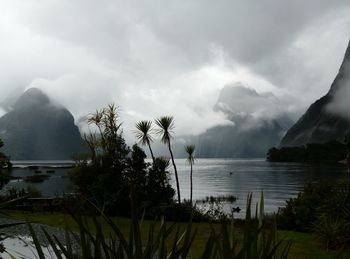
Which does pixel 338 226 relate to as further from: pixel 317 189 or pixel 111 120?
pixel 111 120

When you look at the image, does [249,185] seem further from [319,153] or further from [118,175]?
[319,153]

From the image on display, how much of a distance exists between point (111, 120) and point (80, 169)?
3.73 metres

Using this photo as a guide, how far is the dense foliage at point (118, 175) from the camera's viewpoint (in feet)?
80.0

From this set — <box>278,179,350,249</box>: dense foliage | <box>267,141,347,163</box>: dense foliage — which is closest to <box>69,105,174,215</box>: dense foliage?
<box>278,179,350,249</box>: dense foliage

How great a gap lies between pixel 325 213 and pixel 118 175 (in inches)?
510

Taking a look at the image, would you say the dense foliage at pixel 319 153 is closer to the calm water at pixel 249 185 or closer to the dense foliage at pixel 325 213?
the calm water at pixel 249 185

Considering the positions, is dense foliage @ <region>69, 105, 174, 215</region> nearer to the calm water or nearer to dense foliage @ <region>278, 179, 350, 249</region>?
the calm water

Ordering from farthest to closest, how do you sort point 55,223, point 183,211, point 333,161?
1. point 333,161
2. point 183,211
3. point 55,223

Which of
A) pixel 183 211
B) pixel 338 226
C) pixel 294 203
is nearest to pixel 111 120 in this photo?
pixel 183 211

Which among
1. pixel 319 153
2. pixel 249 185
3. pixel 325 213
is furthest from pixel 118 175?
pixel 319 153

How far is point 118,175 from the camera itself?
2555cm

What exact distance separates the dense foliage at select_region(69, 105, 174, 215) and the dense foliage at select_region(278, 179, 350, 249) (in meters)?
6.83

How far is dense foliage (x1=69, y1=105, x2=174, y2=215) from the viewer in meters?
24.4

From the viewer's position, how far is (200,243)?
14844 millimetres
